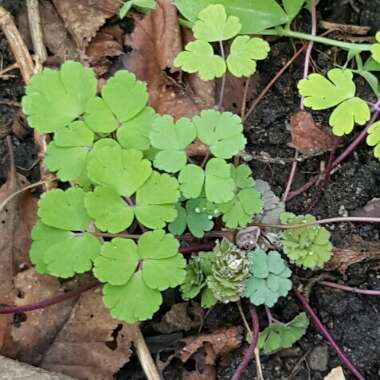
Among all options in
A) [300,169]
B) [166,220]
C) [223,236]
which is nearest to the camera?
[166,220]

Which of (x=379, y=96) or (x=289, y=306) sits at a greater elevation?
(x=379, y=96)

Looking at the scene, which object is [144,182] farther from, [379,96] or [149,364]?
[379,96]

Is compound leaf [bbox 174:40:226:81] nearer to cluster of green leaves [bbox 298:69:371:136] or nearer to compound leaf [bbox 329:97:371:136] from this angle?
cluster of green leaves [bbox 298:69:371:136]

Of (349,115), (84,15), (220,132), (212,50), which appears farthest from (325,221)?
(84,15)

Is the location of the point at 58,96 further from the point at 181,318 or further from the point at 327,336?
the point at 327,336

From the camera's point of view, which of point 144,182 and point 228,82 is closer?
point 144,182

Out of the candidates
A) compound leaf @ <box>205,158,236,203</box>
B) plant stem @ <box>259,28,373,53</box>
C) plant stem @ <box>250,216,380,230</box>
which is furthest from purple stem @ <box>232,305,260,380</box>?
plant stem @ <box>259,28,373,53</box>

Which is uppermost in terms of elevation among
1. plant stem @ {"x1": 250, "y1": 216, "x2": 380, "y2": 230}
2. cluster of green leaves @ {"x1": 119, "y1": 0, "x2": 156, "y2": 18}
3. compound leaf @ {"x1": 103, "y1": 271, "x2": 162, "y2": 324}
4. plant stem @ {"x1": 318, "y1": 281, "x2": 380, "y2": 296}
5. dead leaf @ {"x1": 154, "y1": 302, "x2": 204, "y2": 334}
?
cluster of green leaves @ {"x1": 119, "y1": 0, "x2": 156, "y2": 18}

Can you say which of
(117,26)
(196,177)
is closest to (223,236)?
(196,177)
